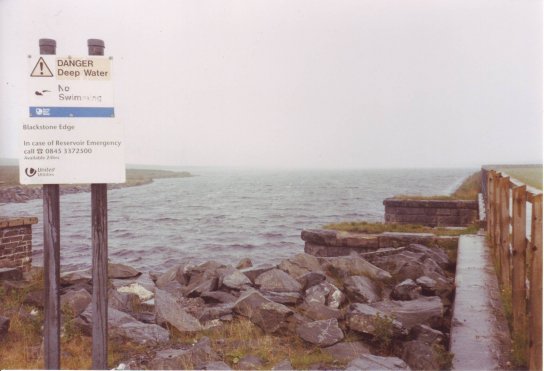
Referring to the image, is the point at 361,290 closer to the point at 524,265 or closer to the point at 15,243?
the point at 524,265

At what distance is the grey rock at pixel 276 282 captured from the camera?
7.70 meters

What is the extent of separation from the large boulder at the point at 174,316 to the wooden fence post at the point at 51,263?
1978mm

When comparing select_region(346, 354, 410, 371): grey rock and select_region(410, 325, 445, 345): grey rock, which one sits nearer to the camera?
select_region(346, 354, 410, 371): grey rock

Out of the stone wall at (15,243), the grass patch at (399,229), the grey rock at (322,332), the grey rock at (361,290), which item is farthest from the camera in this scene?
the grass patch at (399,229)

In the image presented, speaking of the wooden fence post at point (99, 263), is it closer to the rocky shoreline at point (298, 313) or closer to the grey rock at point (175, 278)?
the rocky shoreline at point (298, 313)

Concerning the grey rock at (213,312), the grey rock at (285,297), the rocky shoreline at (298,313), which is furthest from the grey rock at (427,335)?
the grey rock at (213,312)

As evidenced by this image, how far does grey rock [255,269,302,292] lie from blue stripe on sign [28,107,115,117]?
14.6 feet

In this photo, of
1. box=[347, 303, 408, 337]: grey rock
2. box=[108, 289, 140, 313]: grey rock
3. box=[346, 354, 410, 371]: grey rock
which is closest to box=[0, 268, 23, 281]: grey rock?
box=[108, 289, 140, 313]: grey rock

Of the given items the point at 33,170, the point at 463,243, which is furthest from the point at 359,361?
the point at 463,243

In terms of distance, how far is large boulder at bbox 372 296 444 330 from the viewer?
5926 mm

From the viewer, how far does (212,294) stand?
25.0 ft

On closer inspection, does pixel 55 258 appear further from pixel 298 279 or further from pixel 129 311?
pixel 298 279

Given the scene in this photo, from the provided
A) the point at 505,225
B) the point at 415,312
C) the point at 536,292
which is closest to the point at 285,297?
the point at 415,312

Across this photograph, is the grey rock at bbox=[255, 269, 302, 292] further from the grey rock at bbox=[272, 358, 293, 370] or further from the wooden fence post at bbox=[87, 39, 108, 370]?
the wooden fence post at bbox=[87, 39, 108, 370]
